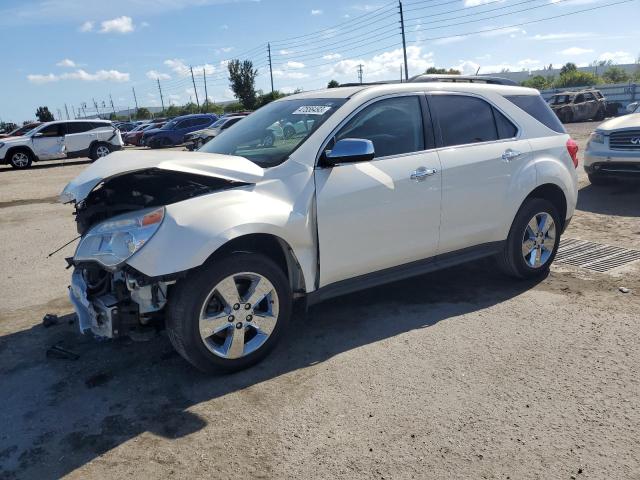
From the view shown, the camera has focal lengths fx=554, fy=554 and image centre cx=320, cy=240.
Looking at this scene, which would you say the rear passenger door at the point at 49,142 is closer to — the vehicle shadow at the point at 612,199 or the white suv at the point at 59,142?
the white suv at the point at 59,142

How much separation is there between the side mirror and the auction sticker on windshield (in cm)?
45

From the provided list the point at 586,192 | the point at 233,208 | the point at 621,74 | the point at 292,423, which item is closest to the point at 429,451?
the point at 292,423

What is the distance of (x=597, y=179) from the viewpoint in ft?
31.7

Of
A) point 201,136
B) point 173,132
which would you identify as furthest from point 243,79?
point 201,136

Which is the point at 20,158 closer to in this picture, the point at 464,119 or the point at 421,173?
the point at 464,119

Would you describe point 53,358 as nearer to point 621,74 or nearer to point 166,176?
point 166,176

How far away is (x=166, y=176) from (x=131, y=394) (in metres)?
1.48

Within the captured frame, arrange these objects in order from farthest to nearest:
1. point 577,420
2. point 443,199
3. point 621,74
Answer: point 621,74 < point 443,199 < point 577,420

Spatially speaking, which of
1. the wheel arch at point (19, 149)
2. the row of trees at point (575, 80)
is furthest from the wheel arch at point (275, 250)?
the row of trees at point (575, 80)

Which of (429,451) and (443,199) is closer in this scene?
(429,451)

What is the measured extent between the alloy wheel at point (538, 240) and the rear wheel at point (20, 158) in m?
21.8

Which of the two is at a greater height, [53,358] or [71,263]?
[71,263]

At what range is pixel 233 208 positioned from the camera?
11.7ft

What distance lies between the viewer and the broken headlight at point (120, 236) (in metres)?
3.38
